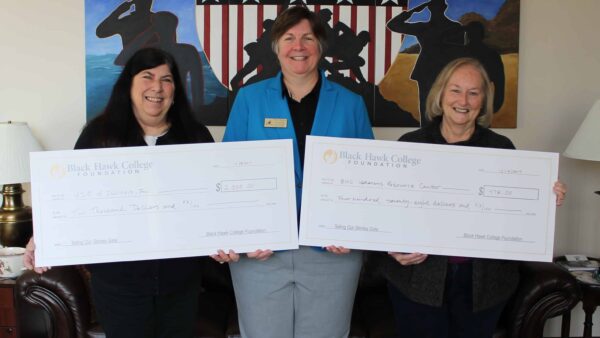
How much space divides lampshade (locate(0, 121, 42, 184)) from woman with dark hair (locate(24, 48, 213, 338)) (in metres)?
1.17

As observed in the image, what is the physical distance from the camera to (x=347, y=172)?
5.55 ft

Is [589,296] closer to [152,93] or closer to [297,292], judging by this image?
[297,292]

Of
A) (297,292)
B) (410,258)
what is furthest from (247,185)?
(410,258)

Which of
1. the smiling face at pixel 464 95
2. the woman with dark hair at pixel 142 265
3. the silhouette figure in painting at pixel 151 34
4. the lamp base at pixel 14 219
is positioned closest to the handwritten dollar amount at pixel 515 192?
the smiling face at pixel 464 95

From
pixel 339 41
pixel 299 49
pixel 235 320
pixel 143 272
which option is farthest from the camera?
pixel 339 41

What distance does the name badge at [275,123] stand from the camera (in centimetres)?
173

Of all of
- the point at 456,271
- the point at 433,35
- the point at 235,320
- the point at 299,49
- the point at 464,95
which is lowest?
the point at 235,320

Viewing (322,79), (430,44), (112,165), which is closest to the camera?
(112,165)

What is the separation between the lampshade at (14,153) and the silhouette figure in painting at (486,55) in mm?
2530

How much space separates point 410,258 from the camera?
1.68 metres

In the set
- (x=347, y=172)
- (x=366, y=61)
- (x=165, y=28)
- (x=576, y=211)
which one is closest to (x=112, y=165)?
(x=347, y=172)

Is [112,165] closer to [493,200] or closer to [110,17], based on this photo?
[493,200]

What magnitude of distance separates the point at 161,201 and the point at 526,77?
7.73 feet

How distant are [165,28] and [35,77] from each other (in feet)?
2.77
